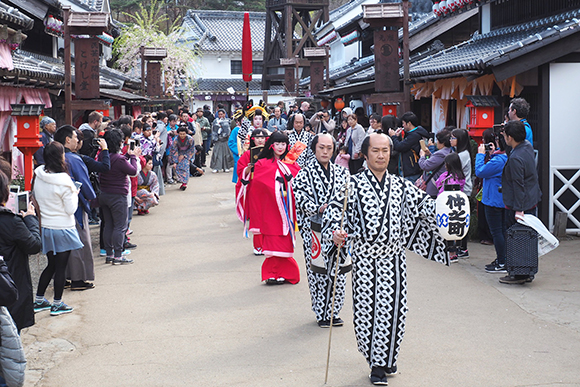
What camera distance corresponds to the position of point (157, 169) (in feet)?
51.7

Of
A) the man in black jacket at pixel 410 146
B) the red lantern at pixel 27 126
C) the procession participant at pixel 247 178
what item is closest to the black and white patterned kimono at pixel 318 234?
the procession participant at pixel 247 178

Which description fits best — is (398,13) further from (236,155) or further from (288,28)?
(288,28)

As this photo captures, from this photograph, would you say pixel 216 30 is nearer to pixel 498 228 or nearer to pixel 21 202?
pixel 498 228

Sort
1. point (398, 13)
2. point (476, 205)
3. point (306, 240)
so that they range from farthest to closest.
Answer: point (398, 13), point (476, 205), point (306, 240)

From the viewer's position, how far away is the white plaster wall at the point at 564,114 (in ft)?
33.7

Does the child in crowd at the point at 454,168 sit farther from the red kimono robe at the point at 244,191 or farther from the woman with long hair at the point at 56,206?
the woman with long hair at the point at 56,206

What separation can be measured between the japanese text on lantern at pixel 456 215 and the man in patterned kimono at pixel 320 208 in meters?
1.40

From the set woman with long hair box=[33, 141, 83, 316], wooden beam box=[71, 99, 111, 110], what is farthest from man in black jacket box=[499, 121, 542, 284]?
wooden beam box=[71, 99, 111, 110]

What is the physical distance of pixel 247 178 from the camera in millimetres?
9211

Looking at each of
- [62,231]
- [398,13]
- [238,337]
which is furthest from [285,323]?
[398,13]

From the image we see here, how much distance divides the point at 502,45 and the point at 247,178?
5907mm

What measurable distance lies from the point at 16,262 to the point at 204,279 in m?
3.59

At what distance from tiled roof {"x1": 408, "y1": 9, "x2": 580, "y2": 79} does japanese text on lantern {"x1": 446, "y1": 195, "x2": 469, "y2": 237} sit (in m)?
5.35

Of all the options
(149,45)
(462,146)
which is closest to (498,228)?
(462,146)
